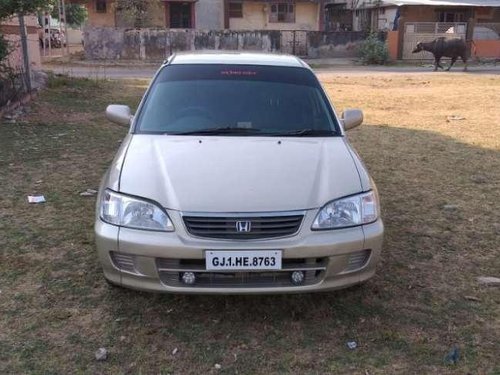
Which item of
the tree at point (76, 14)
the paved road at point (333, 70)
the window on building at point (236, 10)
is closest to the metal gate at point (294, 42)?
the paved road at point (333, 70)

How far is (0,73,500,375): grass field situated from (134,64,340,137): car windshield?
1.23m

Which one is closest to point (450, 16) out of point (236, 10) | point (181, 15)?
point (236, 10)

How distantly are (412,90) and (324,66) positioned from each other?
10.5 m

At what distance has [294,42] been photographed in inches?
1155

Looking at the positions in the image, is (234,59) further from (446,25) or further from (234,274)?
(446,25)

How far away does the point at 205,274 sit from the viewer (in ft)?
11.0

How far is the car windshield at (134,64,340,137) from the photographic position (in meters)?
4.38

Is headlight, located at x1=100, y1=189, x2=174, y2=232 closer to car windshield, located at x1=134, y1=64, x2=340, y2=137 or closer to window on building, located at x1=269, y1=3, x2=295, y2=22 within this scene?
car windshield, located at x1=134, y1=64, x2=340, y2=137

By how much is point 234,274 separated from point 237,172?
65cm

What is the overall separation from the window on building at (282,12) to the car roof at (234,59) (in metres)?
31.3

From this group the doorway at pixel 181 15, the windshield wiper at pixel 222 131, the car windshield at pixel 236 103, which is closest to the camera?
the windshield wiper at pixel 222 131

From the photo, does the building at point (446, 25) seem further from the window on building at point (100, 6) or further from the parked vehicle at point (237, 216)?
the parked vehicle at point (237, 216)

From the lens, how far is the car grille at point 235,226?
10.8ft

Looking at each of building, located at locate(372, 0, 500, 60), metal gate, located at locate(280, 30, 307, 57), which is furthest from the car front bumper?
metal gate, located at locate(280, 30, 307, 57)
